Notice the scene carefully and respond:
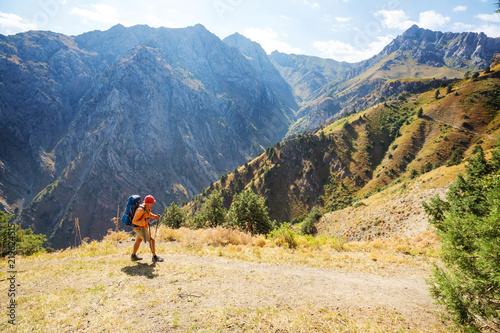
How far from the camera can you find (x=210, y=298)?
5824 millimetres

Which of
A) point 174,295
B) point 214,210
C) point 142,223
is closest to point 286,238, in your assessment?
point 174,295

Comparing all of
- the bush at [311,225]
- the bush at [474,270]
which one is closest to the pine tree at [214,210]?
the bush at [474,270]

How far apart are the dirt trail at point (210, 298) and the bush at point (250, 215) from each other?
518 inches

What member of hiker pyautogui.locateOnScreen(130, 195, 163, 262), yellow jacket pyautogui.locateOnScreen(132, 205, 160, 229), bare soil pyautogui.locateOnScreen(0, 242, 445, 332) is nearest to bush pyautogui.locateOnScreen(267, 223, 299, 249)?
bare soil pyautogui.locateOnScreen(0, 242, 445, 332)

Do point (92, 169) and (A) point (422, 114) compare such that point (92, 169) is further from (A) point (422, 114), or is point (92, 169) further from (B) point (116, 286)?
(A) point (422, 114)

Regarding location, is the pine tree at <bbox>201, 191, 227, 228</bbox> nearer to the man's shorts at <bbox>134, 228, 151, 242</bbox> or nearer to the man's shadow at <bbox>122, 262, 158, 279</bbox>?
the man's shorts at <bbox>134, 228, 151, 242</bbox>

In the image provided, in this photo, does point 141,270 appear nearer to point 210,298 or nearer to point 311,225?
point 210,298

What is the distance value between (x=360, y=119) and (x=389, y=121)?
15991 mm

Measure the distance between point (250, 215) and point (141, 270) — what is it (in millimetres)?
14952

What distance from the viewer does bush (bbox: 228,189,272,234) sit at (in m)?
21.7

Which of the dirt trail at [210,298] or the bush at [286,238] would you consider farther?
the bush at [286,238]

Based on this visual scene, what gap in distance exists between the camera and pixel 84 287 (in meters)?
6.30

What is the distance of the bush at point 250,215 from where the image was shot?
2172 centimetres

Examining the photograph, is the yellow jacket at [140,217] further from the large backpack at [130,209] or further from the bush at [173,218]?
the bush at [173,218]
